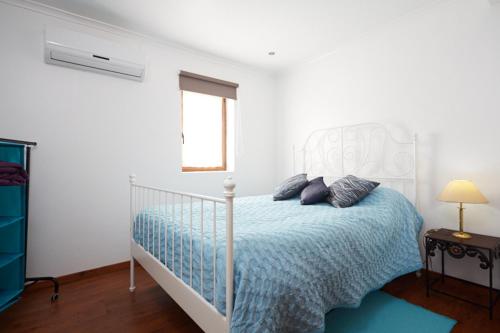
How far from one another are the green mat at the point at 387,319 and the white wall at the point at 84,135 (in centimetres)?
209

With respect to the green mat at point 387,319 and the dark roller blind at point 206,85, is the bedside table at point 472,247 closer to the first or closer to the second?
the green mat at point 387,319

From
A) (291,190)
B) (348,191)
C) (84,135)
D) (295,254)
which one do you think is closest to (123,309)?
(295,254)

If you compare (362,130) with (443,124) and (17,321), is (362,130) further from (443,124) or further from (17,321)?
(17,321)

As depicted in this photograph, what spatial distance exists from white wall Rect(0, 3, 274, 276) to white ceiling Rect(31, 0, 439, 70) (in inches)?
9.6

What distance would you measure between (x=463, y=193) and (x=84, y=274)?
10.9 ft

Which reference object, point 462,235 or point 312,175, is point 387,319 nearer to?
point 462,235

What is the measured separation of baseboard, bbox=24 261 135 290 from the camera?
229cm

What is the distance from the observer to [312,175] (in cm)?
341

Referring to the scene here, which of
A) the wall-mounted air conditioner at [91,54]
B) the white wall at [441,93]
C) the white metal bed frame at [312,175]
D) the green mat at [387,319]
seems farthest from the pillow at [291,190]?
the wall-mounted air conditioner at [91,54]

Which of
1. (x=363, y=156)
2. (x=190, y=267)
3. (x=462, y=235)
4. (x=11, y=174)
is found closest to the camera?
(x=190, y=267)

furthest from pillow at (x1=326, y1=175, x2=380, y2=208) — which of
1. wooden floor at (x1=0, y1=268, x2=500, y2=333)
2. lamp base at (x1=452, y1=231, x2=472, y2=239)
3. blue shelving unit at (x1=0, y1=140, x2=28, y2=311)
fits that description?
blue shelving unit at (x1=0, y1=140, x2=28, y2=311)

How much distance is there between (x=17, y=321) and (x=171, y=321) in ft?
3.50

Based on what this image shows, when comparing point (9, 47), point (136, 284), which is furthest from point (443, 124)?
point (9, 47)

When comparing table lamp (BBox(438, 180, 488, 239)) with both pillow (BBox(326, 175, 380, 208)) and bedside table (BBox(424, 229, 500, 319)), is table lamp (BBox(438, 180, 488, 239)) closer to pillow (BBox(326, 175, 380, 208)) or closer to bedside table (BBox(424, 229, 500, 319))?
bedside table (BBox(424, 229, 500, 319))
